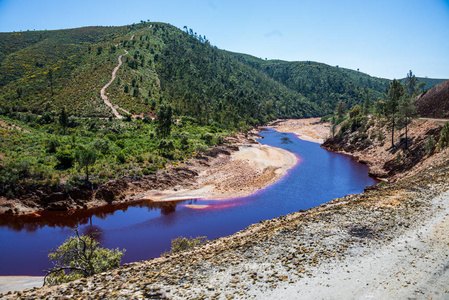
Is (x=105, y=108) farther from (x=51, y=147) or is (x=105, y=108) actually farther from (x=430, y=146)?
(x=430, y=146)

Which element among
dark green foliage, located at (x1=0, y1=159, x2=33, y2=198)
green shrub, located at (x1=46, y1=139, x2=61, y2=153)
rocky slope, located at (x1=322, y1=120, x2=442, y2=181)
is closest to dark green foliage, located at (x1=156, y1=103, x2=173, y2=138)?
green shrub, located at (x1=46, y1=139, x2=61, y2=153)

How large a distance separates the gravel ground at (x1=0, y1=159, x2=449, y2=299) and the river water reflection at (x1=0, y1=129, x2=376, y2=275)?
11146 mm

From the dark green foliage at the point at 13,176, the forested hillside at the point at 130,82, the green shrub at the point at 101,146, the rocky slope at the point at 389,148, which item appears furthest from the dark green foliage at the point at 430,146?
the forested hillside at the point at 130,82

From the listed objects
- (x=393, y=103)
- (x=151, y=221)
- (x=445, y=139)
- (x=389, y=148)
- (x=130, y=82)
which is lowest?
(x=151, y=221)

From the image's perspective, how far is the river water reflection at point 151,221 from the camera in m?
28.1

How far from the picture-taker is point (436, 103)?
69.4 m

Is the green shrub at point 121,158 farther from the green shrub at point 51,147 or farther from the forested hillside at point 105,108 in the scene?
the green shrub at point 51,147

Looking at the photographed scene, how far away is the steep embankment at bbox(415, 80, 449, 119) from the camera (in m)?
65.1

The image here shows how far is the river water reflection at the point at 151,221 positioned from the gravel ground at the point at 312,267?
36.6ft

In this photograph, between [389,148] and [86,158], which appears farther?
[389,148]

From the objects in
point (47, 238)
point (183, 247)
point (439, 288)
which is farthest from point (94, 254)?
point (439, 288)

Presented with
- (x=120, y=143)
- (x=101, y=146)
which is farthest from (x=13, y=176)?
(x=120, y=143)

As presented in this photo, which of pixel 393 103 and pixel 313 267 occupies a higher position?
pixel 393 103

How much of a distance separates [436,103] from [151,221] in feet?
257
